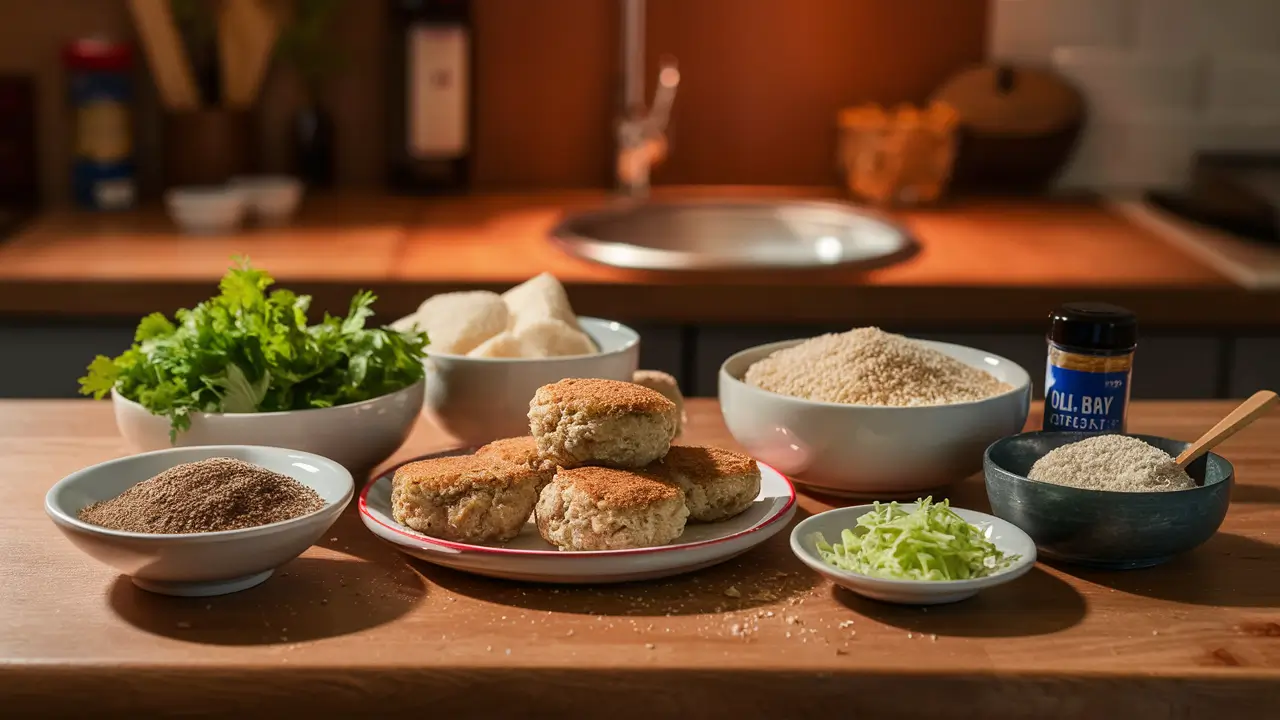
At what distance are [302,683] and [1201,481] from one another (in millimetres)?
703

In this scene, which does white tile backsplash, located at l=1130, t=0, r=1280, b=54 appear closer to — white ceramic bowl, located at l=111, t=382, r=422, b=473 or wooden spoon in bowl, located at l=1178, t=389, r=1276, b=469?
wooden spoon in bowl, located at l=1178, t=389, r=1276, b=469

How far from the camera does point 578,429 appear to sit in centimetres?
111

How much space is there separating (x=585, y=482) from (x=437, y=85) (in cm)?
179

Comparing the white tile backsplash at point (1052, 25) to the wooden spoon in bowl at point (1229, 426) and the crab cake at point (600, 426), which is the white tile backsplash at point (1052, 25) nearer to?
the wooden spoon in bowl at point (1229, 426)

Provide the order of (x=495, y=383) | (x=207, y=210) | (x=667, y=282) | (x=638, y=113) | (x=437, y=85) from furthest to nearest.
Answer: (x=638, y=113) → (x=437, y=85) → (x=207, y=210) → (x=667, y=282) → (x=495, y=383)

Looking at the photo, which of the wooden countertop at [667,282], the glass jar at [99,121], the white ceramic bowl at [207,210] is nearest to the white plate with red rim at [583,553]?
the wooden countertop at [667,282]

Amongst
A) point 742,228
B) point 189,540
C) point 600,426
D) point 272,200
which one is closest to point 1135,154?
point 742,228

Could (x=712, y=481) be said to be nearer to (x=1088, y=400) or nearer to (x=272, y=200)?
(x=1088, y=400)

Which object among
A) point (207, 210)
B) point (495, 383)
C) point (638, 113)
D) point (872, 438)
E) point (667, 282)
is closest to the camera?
point (872, 438)

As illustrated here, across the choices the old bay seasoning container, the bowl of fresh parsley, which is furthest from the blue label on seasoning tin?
the bowl of fresh parsley

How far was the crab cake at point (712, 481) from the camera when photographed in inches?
44.2

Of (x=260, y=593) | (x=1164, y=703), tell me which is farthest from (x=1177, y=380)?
(x=260, y=593)

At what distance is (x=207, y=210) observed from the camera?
2.49 meters

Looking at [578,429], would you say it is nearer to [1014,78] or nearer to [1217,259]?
[1217,259]
